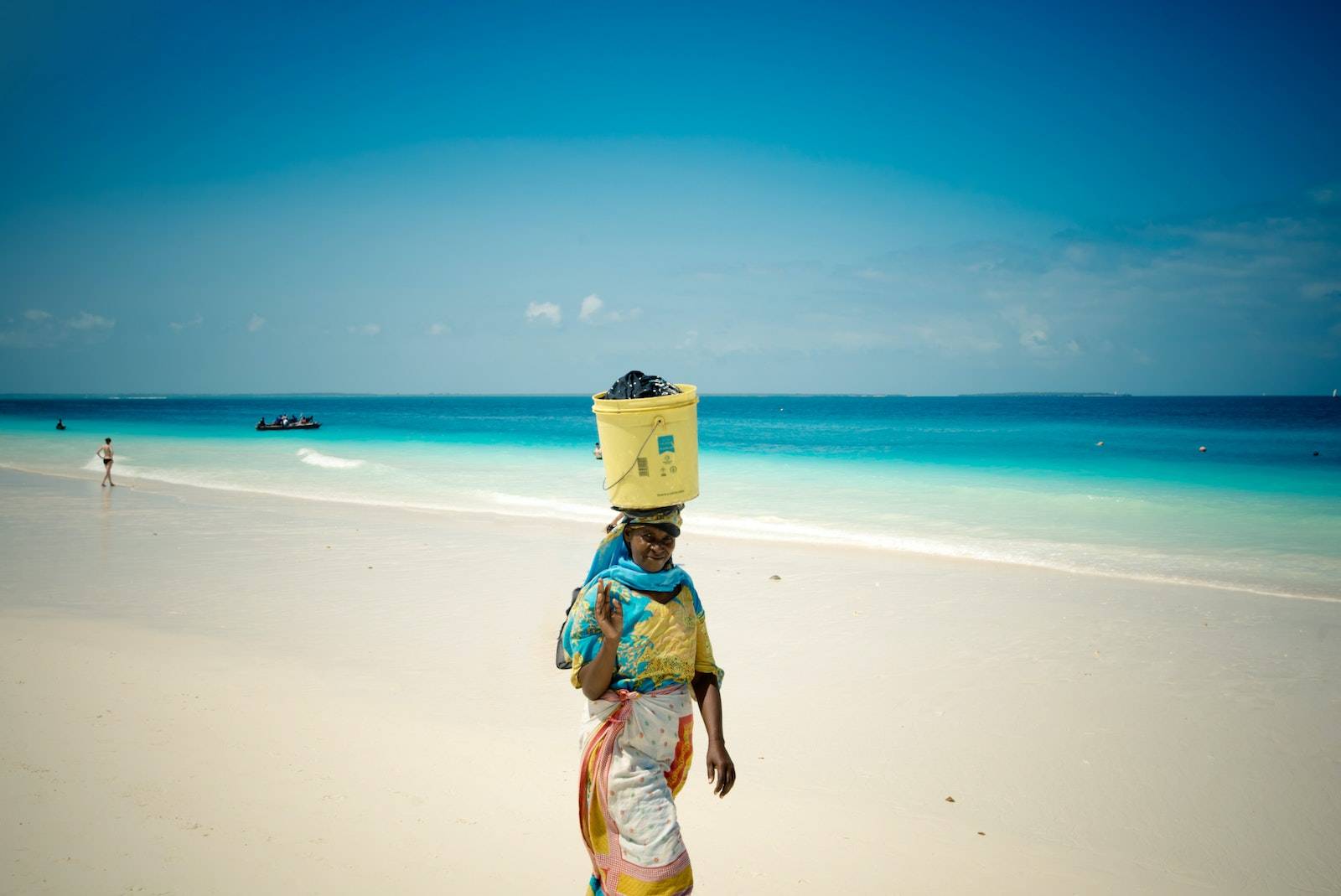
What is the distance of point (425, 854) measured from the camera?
3.69m

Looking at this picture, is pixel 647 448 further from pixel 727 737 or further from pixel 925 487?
pixel 925 487

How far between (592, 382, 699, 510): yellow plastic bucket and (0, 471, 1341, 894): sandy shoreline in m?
2.33

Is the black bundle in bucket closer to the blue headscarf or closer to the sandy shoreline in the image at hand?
the blue headscarf

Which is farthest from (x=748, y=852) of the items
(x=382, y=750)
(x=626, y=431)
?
(x=626, y=431)

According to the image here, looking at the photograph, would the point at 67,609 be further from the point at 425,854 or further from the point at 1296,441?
the point at 1296,441

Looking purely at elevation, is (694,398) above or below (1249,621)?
above

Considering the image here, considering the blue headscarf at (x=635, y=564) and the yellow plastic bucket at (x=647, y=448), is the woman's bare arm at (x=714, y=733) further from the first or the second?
the yellow plastic bucket at (x=647, y=448)

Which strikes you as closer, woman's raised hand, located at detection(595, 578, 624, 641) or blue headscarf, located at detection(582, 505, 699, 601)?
woman's raised hand, located at detection(595, 578, 624, 641)

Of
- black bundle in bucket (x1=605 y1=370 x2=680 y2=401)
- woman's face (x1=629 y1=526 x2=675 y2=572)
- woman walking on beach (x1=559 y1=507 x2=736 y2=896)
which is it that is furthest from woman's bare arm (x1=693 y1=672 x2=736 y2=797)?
black bundle in bucket (x1=605 y1=370 x2=680 y2=401)

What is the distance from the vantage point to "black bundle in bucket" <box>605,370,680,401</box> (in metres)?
2.26

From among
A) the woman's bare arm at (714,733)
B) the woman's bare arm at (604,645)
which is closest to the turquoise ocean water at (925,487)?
the woman's bare arm at (714,733)

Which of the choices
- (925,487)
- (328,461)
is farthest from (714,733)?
(328,461)

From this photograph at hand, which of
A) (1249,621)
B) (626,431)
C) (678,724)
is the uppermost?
(626,431)

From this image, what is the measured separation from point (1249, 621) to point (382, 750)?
29.7ft
